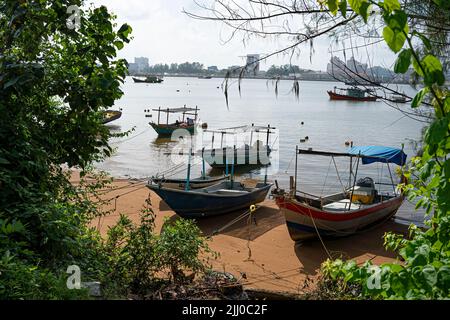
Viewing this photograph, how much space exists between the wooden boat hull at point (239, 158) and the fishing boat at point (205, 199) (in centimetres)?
779

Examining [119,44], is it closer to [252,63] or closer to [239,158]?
[252,63]

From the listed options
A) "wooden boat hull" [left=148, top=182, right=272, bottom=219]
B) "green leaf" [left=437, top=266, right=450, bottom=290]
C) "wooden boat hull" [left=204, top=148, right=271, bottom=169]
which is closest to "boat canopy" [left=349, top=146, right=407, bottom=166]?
"wooden boat hull" [left=148, top=182, right=272, bottom=219]

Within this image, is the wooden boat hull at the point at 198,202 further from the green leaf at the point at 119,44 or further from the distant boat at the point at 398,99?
the distant boat at the point at 398,99

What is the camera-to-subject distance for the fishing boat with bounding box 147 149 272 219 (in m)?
13.6

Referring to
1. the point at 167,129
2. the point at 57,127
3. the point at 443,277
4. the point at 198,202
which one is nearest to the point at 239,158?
the point at 167,129

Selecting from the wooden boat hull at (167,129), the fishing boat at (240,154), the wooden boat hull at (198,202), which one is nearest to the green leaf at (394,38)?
the wooden boat hull at (198,202)

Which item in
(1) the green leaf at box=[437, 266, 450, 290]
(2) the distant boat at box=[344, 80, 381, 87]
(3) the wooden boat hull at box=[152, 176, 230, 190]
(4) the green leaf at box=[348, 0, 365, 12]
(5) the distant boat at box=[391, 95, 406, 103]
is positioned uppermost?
(4) the green leaf at box=[348, 0, 365, 12]

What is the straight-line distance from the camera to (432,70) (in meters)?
1.99

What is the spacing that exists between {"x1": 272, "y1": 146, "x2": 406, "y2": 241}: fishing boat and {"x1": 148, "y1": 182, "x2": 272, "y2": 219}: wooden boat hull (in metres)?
2.55

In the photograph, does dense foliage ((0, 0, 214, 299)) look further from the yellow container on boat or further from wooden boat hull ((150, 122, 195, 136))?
wooden boat hull ((150, 122, 195, 136))

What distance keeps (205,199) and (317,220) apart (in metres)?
3.78

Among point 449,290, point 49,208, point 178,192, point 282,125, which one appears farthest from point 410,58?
point 282,125

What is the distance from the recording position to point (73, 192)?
5324 mm

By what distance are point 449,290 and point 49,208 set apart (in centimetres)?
329
